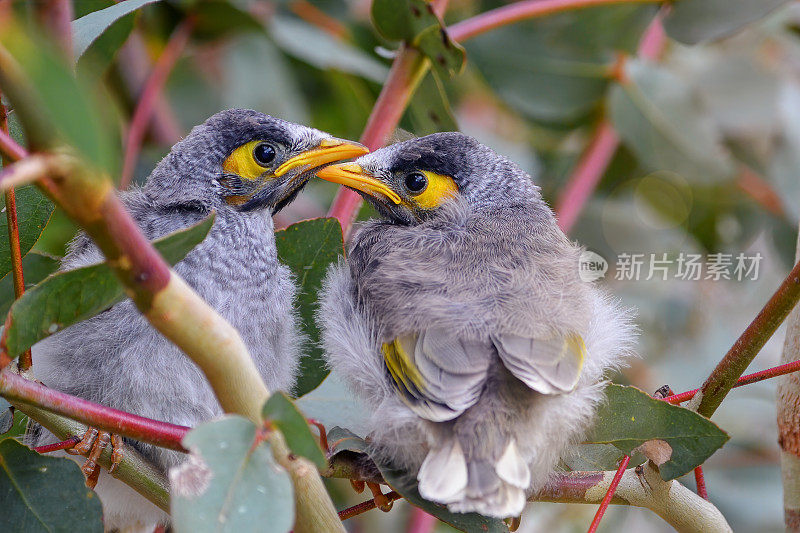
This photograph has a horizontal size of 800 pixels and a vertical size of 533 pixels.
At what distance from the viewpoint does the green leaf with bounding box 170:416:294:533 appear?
3.91 feet

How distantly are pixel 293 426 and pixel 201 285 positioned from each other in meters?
1.08

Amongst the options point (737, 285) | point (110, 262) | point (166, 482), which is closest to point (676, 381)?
point (737, 285)

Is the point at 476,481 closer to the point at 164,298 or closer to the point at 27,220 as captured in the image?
the point at 164,298

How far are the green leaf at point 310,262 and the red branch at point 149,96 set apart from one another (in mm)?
773

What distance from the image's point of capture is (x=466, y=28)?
258 centimetres

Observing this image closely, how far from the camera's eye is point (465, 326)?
183 centimetres

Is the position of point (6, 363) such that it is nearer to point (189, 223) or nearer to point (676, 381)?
point (189, 223)

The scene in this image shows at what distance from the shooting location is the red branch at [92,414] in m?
1.38

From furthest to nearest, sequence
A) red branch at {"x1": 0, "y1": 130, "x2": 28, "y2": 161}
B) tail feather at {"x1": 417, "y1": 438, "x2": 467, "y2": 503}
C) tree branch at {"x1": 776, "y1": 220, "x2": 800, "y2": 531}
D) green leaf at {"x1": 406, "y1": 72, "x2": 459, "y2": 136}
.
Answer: green leaf at {"x1": 406, "y1": 72, "x2": 459, "y2": 136}, tree branch at {"x1": 776, "y1": 220, "x2": 800, "y2": 531}, tail feather at {"x1": 417, "y1": 438, "x2": 467, "y2": 503}, red branch at {"x1": 0, "y1": 130, "x2": 28, "y2": 161}

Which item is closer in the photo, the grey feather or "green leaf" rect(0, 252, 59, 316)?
the grey feather

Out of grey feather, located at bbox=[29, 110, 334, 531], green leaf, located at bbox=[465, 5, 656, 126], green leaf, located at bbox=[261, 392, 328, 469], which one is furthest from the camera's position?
green leaf, located at bbox=[465, 5, 656, 126]

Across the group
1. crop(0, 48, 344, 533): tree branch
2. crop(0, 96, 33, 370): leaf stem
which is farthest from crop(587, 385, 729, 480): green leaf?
crop(0, 96, 33, 370): leaf stem

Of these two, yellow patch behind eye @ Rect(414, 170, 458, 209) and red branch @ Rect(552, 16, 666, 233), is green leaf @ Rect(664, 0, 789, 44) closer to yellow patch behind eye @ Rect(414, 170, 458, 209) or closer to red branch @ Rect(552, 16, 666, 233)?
red branch @ Rect(552, 16, 666, 233)

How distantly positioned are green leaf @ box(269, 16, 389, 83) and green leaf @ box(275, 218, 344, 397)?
0.87 m
